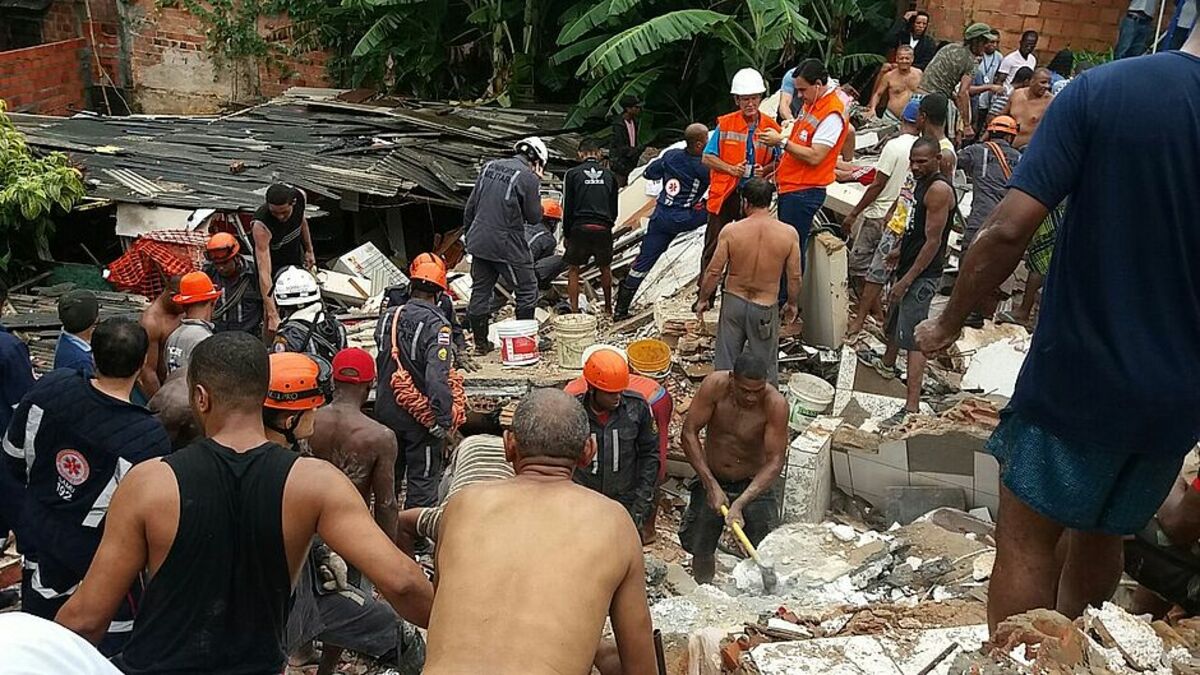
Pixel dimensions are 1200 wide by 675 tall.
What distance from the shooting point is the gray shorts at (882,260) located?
28.3 ft

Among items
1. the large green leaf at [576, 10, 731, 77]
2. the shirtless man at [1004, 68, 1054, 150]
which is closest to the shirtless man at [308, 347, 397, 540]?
the shirtless man at [1004, 68, 1054, 150]

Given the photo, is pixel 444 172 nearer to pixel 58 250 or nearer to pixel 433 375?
pixel 58 250

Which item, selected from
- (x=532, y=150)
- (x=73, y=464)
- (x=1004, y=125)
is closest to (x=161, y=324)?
(x=73, y=464)

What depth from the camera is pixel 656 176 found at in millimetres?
10484

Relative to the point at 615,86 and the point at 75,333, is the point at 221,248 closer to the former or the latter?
the point at 75,333

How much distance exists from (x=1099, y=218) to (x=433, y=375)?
4519 mm

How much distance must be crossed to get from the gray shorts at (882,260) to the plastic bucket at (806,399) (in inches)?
41.0

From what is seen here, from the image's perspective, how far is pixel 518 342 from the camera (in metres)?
9.54

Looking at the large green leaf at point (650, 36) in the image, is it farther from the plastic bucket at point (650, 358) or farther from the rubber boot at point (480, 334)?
the plastic bucket at point (650, 358)

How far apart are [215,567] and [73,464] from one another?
4.77 feet

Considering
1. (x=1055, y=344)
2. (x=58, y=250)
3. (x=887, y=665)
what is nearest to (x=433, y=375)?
(x=887, y=665)

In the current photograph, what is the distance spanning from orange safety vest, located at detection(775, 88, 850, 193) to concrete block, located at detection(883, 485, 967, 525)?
8.98ft

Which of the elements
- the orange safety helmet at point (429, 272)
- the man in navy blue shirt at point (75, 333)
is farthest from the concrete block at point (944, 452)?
the man in navy blue shirt at point (75, 333)

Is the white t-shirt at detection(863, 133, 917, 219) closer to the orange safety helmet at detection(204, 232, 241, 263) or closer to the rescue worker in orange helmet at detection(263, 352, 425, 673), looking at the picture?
the orange safety helmet at detection(204, 232, 241, 263)
